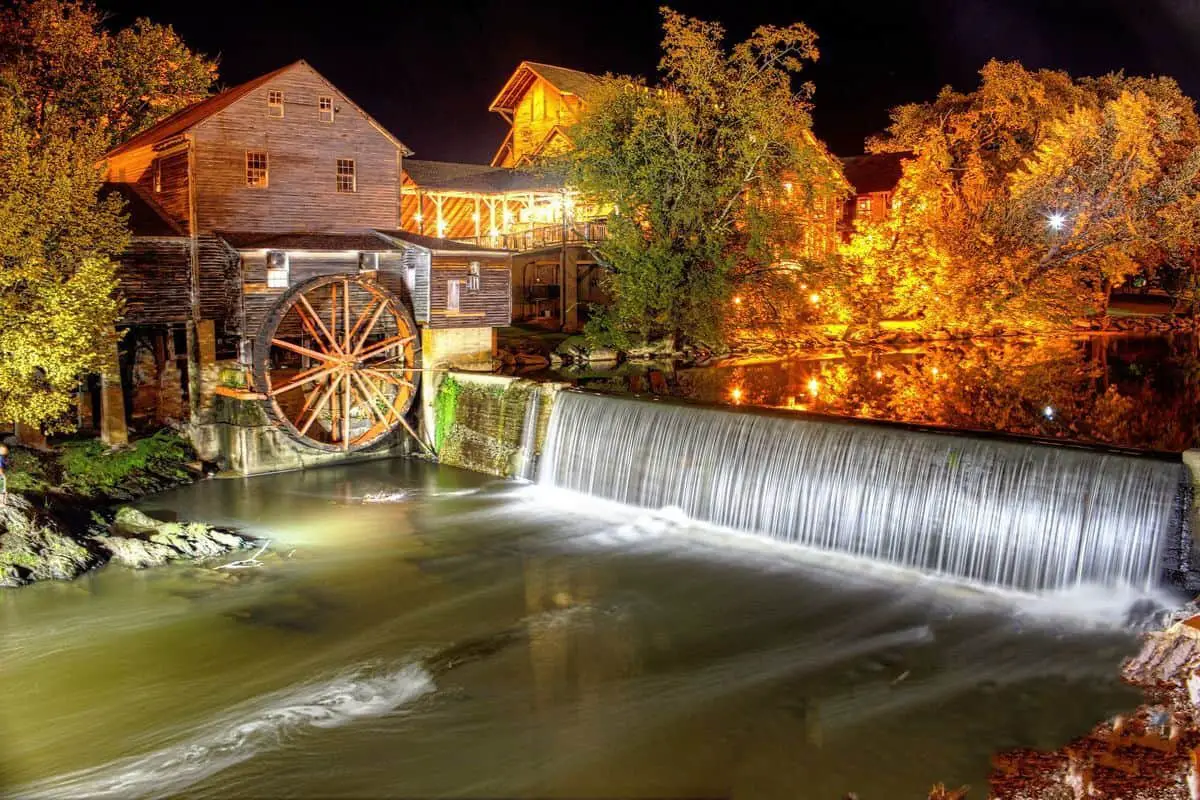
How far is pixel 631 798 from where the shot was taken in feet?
29.0

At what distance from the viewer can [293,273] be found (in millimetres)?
21828

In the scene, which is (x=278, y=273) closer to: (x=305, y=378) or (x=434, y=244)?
(x=305, y=378)

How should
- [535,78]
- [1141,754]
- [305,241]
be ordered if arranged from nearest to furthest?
[1141,754] < [305,241] < [535,78]

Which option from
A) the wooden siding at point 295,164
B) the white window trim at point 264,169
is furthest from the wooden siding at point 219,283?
the white window trim at point 264,169

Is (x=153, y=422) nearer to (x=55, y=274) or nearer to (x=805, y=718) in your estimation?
(x=55, y=274)

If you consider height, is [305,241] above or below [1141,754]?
above

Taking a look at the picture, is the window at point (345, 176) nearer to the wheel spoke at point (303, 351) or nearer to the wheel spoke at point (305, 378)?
the wheel spoke at point (303, 351)

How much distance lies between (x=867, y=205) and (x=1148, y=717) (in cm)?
4479

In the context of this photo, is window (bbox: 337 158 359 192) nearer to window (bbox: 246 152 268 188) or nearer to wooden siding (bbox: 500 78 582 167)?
window (bbox: 246 152 268 188)

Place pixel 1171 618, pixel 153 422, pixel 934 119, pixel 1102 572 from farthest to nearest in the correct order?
pixel 934 119, pixel 153 422, pixel 1102 572, pixel 1171 618

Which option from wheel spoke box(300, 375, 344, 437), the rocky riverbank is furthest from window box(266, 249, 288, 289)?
the rocky riverbank

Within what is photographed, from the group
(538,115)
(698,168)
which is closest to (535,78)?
(538,115)

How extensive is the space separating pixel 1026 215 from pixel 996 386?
44.9ft

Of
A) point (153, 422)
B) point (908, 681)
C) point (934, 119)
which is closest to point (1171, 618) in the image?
point (908, 681)
